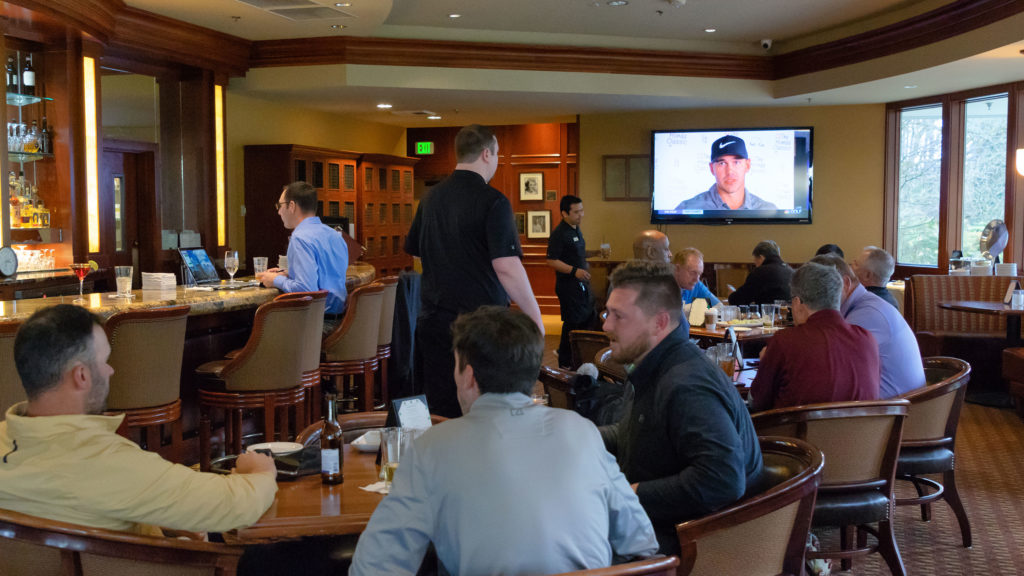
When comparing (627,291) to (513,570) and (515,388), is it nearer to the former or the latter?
(515,388)

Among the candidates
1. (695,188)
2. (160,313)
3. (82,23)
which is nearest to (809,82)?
(695,188)

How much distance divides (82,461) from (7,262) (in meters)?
4.99

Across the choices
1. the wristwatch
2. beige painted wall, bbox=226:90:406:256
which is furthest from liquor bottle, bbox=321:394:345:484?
beige painted wall, bbox=226:90:406:256

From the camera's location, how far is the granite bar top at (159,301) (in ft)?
13.5

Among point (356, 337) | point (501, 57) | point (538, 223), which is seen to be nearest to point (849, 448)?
point (356, 337)

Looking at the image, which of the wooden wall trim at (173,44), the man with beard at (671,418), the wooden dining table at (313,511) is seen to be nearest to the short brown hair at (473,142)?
the man with beard at (671,418)

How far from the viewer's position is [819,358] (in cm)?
340

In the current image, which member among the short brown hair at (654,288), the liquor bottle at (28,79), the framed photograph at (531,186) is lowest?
the short brown hair at (654,288)

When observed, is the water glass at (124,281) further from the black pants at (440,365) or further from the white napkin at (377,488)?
the white napkin at (377,488)

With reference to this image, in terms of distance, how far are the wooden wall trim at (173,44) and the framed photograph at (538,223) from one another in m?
5.35

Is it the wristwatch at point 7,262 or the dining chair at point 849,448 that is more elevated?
the wristwatch at point 7,262

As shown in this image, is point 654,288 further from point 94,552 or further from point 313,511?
point 94,552

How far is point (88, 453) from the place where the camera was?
1.96 metres

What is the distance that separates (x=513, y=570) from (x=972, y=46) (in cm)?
750
